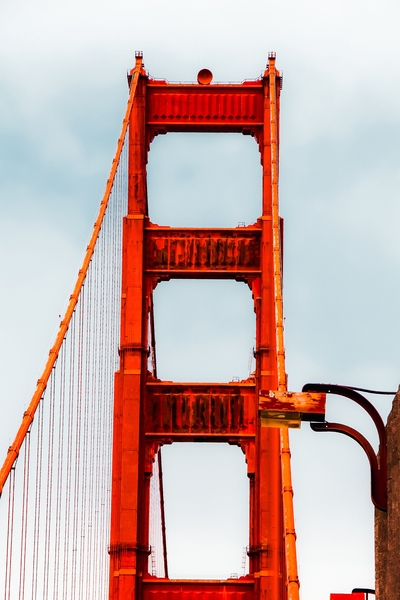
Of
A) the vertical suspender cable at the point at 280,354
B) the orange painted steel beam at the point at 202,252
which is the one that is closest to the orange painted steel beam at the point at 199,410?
the orange painted steel beam at the point at 202,252

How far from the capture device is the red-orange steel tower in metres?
46.2

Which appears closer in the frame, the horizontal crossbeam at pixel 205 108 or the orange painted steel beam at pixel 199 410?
the orange painted steel beam at pixel 199 410

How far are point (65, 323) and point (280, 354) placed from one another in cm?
545

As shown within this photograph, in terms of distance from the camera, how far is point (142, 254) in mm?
49375

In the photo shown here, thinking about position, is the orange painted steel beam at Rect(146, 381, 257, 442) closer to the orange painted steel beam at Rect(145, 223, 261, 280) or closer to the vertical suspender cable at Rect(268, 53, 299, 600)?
the orange painted steel beam at Rect(145, 223, 261, 280)

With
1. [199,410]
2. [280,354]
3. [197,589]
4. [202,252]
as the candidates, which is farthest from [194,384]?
[280,354]

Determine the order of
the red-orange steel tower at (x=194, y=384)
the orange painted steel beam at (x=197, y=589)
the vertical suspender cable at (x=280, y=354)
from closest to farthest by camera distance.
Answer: the vertical suspender cable at (x=280, y=354), the red-orange steel tower at (x=194, y=384), the orange painted steel beam at (x=197, y=589)

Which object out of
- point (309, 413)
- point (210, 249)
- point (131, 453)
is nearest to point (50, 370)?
point (131, 453)

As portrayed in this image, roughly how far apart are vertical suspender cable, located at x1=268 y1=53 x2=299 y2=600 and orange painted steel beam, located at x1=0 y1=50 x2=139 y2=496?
14.4 feet

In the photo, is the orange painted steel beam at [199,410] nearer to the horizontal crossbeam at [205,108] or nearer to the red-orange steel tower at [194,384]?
the red-orange steel tower at [194,384]

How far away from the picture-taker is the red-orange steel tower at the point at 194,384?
46.2m

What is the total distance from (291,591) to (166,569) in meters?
34.8

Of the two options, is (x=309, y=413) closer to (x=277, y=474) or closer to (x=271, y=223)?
(x=277, y=474)

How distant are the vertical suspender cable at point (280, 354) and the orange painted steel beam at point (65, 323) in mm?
4378
